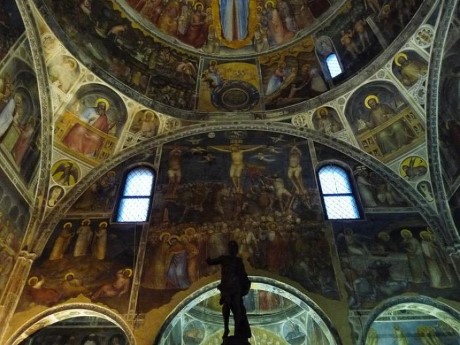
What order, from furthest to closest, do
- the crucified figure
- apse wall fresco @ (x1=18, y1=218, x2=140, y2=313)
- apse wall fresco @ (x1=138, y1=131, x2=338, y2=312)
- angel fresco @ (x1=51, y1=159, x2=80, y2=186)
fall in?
the crucified figure, angel fresco @ (x1=51, y1=159, x2=80, y2=186), apse wall fresco @ (x1=138, y1=131, x2=338, y2=312), apse wall fresco @ (x1=18, y1=218, x2=140, y2=313)

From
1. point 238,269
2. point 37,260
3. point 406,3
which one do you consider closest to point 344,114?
point 406,3

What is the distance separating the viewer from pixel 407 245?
40.5ft

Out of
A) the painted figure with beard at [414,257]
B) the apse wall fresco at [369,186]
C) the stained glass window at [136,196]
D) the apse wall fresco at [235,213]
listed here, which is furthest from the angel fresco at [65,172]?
the painted figure with beard at [414,257]

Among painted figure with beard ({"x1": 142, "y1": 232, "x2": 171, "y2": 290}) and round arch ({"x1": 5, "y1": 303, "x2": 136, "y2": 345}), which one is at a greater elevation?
painted figure with beard ({"x1": 142, "y1": 232, "x2": 171, "y2": 290})

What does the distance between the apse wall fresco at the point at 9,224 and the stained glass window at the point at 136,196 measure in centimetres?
269

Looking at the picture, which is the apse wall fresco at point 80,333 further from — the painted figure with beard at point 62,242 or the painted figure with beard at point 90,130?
the painted figure with beard at point 90,130

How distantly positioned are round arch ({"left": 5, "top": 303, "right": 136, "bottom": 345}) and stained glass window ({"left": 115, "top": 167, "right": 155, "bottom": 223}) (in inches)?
122

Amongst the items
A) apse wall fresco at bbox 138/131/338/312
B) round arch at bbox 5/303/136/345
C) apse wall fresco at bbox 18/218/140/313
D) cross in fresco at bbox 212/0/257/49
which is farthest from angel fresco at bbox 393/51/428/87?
round arch at bbox 5/303/136/345

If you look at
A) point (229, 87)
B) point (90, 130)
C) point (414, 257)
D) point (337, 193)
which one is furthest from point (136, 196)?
point (414, 257)

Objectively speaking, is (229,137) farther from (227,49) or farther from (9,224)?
(9,224)

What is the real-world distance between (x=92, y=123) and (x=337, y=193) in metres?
8.52

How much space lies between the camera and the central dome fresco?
1498 cm

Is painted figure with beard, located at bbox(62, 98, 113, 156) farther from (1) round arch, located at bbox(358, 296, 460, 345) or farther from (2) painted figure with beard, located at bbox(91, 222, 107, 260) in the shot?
(1) round arch, located at bbox(358, 296, 460, 345)

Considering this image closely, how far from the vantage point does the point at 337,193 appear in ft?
47.0
